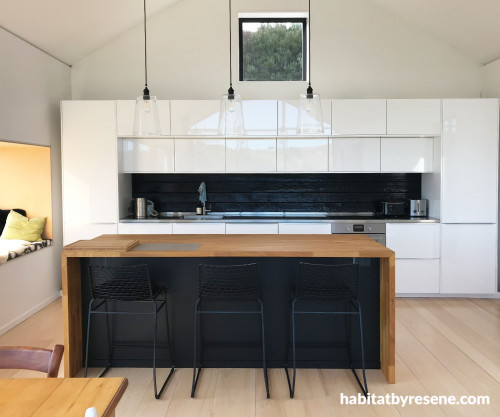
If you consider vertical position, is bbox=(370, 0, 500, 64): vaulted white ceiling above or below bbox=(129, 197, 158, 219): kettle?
above

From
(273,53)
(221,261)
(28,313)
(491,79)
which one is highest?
(273,53)

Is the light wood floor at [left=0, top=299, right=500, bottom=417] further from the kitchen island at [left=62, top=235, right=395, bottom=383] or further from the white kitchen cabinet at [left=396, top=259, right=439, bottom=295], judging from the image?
the white kitchen cabinet at [left=396, top=259, right=439, bottom=295]

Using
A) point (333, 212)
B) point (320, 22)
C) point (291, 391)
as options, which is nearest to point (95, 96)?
point (320, 22)

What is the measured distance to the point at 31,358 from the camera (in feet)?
6.40

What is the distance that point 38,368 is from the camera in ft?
6.34

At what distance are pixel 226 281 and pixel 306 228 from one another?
8.54 ft

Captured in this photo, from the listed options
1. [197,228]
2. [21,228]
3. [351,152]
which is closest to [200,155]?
[197,228]

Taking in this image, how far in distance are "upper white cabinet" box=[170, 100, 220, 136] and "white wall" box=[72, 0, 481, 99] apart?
499 millimetres

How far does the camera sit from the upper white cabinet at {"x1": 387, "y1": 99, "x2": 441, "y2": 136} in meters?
5.82

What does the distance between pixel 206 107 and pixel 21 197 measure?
7.61ft

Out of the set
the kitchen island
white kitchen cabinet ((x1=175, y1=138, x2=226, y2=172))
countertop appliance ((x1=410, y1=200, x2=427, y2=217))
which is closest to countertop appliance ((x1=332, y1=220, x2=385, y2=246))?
countertop appliance ((x1=410, y1=200, x2=427, y2=217))

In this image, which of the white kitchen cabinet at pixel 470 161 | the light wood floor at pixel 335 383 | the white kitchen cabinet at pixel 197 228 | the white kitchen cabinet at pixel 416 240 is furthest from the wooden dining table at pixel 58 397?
the white kitchen cabinet at pixel 470 161

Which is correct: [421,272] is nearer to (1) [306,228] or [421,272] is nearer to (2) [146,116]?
(1) [306,228]

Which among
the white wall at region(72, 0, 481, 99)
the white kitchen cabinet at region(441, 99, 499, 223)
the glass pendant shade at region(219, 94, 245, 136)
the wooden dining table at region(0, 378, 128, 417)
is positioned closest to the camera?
the wooden dining table at region(0, 378, 128, 417)
